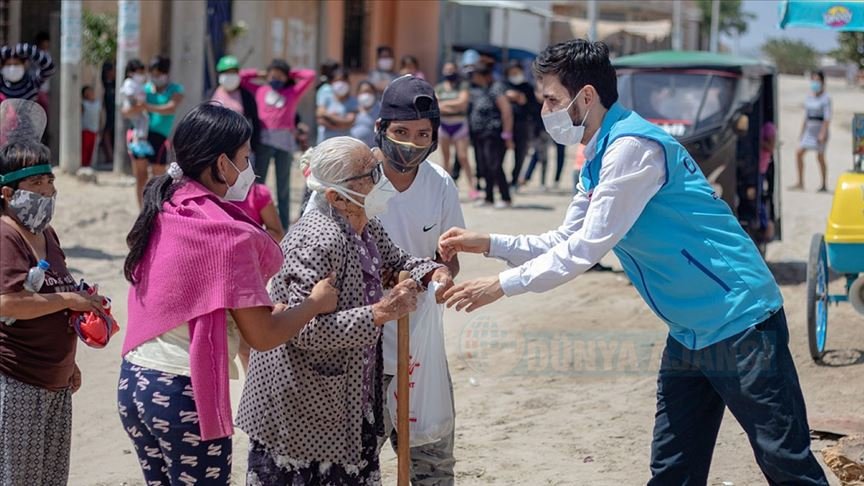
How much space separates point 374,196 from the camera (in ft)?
13.1

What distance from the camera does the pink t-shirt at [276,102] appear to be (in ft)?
40.0

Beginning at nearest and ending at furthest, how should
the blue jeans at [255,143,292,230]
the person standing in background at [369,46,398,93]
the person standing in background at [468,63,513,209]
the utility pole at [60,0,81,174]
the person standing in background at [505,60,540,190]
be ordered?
the blue jeans at [255,143,292,230] < the utility pole at [60,0,81,174] < the person standing in background at [468,63,513,209] < the person standing in background at [505,60,540,190] < the person standing in background at [369,46,398,93]

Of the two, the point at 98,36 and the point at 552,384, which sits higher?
the point at 98,36

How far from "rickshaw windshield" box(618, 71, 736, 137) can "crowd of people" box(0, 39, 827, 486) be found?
6711 mm

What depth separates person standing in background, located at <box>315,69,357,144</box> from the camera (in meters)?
14.4

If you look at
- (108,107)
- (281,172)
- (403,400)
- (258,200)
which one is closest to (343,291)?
(403,400)

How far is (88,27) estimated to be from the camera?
647 inches

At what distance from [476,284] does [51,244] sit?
1.51 m

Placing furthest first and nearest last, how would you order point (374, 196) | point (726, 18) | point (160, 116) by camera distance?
point (726, 18) < point (160, 116) < point (374, 196)

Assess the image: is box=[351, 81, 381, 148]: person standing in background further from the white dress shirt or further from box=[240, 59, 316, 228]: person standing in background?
the white dress shirt

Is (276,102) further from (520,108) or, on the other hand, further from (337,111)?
(520,108)

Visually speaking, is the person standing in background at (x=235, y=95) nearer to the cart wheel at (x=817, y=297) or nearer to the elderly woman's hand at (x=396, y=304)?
the cart wheel at (x=817, y=297)

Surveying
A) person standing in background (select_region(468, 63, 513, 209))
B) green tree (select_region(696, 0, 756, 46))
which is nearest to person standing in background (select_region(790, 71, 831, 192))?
person standing in background (select_region(468, 63, 513, 209))

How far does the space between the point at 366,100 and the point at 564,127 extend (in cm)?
1079
